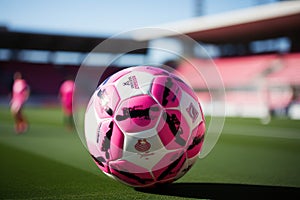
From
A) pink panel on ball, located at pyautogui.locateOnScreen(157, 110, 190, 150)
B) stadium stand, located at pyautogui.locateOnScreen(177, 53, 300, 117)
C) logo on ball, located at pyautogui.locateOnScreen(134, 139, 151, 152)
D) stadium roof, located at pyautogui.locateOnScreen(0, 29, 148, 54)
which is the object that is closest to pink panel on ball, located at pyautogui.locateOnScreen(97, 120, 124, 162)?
logo on ball, located at pyautogui.locateOnScreen(134, 139, 151, 152)

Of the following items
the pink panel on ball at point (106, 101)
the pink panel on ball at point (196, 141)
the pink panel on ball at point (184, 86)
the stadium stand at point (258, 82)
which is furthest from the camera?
the stadium stand at point (258, 82)

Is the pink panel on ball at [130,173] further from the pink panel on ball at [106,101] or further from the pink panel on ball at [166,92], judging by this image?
the pink panel on ball at [166,92]

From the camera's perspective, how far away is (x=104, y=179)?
14.9 ft

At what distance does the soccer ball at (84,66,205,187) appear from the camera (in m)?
3.46

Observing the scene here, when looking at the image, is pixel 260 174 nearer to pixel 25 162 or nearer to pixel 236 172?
pixel 236 172

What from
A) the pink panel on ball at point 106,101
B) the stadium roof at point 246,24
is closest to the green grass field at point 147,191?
the pink panel on ball at point 106,101

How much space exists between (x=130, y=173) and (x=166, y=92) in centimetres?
81

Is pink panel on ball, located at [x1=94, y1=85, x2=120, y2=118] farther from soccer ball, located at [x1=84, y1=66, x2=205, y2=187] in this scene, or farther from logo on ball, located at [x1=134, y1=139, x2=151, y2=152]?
logo on ball, located at [x1=134, y1=139, x2=151, y2=152]

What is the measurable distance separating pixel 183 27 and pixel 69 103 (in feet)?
58.1

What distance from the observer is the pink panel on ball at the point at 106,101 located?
3.55 meters

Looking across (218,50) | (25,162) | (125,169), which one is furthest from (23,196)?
(218,50)

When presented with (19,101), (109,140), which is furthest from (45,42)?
(109,140)

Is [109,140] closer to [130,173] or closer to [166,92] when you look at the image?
[130,173]

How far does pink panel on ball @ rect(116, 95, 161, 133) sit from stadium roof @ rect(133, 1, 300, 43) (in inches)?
698
